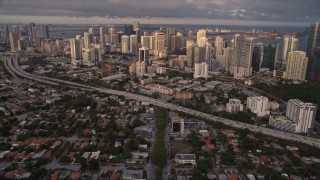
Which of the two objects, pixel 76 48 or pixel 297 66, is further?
pixel 76 48

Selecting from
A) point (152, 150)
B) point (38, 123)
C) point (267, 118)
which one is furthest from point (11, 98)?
point (267, 118)

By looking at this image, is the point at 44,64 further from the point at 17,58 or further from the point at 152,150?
the point at 152,150

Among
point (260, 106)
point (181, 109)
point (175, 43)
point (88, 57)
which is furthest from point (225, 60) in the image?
point (88, 57)

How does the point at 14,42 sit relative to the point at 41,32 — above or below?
below

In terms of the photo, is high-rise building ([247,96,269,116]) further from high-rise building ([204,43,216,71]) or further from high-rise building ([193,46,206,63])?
high-rise building ([193,46,206,63])

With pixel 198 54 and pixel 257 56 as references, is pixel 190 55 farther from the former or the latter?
pixel 257 56

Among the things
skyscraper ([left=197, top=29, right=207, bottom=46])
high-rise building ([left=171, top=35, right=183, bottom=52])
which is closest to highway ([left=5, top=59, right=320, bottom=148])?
skyscraper ([left=197, top=29, right=207, bottom=46])
